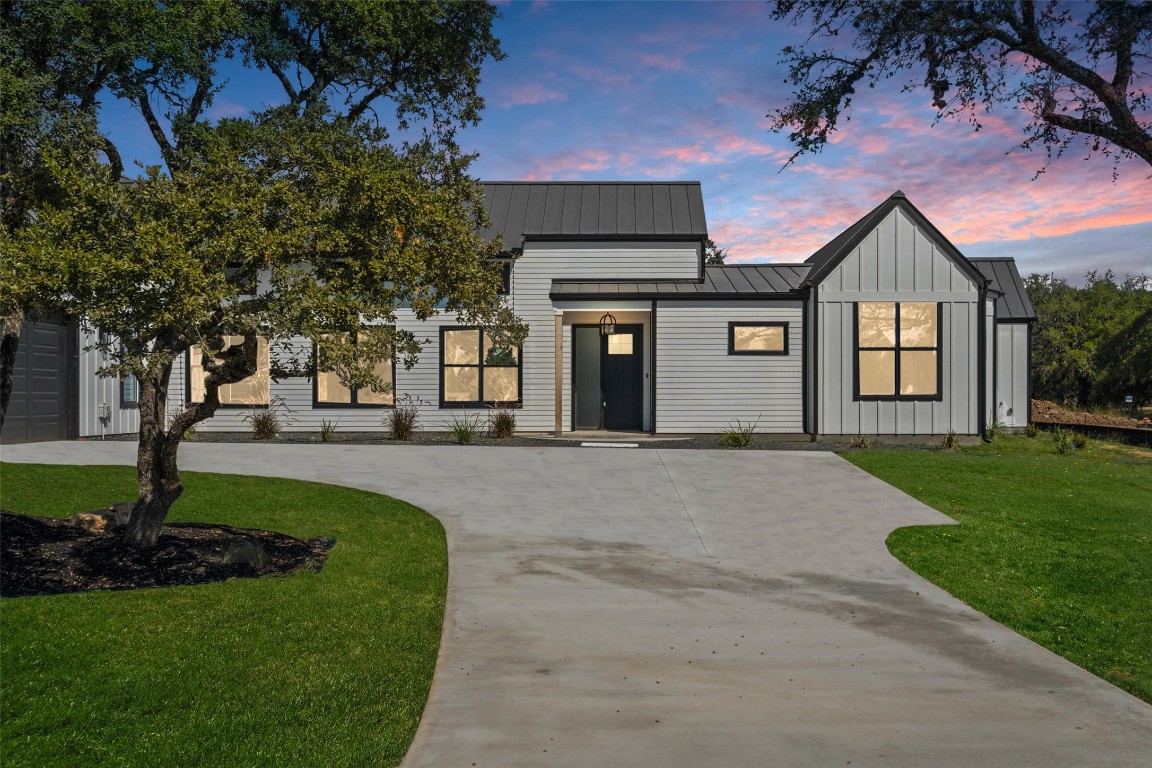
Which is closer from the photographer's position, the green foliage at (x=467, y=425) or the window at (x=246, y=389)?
the green foliage at (x=467, y=425)

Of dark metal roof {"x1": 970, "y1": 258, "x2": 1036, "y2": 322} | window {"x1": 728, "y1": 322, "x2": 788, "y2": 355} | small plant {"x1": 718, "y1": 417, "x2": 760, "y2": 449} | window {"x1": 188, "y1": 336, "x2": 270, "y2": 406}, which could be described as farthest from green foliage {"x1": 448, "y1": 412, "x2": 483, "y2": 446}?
dark metal roof {"x1": 970, "y1": 258, "x2": 1036, "y2": 322}

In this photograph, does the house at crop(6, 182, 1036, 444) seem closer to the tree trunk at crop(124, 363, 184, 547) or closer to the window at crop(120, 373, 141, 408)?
the window at crop(120, 373, 141, 408)

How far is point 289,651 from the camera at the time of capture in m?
5.41

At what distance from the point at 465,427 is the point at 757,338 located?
7171 mm

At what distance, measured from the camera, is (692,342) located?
19.7 metres

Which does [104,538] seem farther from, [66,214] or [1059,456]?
[1059,456]

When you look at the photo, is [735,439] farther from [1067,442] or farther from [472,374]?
[1067,442]

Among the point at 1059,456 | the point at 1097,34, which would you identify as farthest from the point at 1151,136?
the point at 1059,456

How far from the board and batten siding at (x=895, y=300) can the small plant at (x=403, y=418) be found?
9.33m

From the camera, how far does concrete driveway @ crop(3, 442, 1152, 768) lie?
417 cm

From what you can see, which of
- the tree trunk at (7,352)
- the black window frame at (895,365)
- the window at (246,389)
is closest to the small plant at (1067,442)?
the black window frame at (895,365)

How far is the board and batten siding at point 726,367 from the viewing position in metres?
19.7

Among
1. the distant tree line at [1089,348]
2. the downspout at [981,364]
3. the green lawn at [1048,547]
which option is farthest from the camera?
the distant tree line at [1089,348]

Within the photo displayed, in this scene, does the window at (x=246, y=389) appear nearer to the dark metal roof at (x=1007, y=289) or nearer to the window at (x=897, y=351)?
the window at (x=897, y=351)
